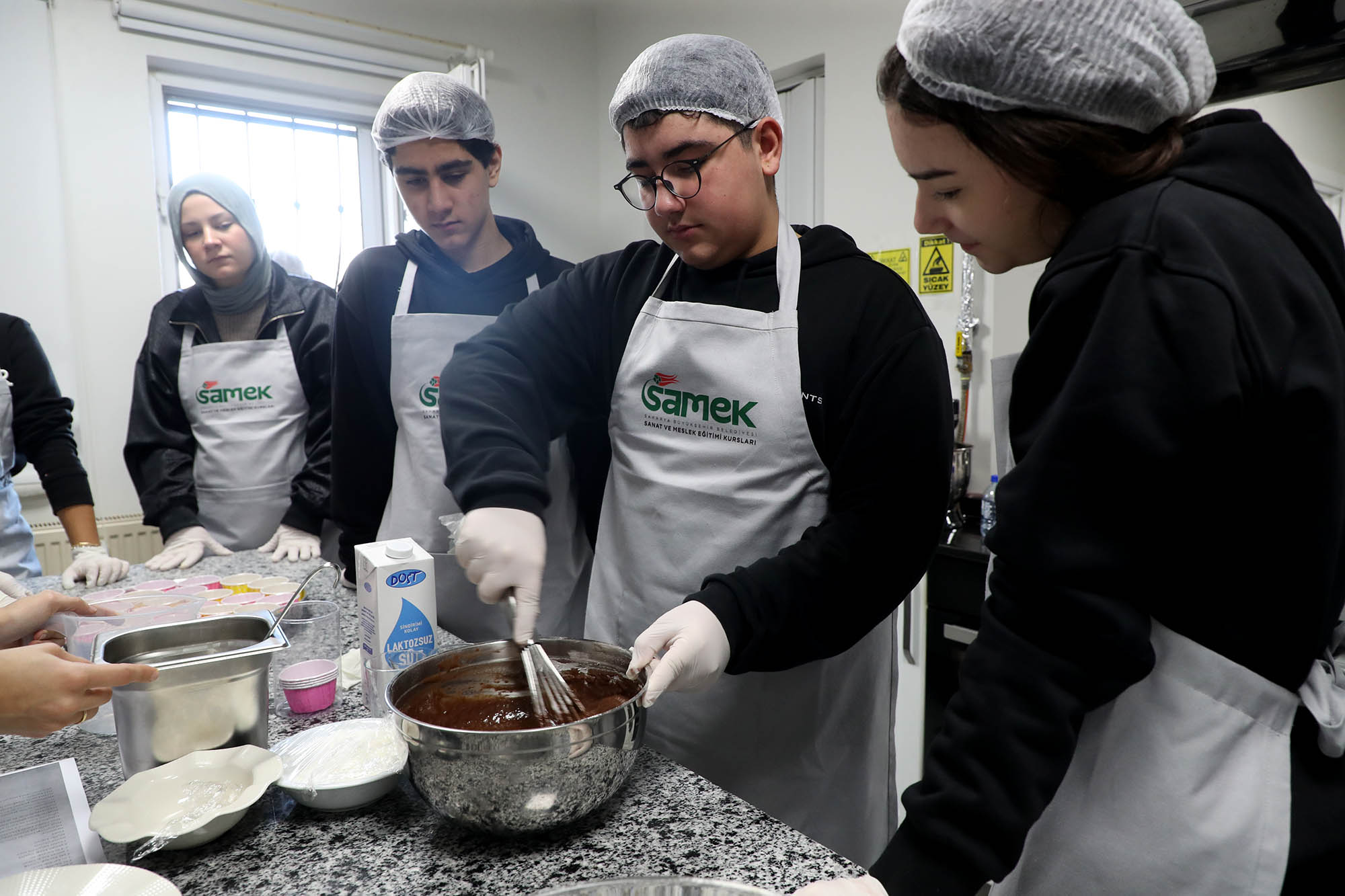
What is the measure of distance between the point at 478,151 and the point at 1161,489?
66.1 inches

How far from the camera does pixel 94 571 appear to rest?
1717mm

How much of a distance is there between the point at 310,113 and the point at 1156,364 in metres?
3.80

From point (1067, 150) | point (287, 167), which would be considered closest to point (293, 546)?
point (1067, 150)

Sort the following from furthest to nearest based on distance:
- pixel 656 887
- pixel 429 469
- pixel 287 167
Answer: pixel 287 167
pixel 429 469
pixel 656 887

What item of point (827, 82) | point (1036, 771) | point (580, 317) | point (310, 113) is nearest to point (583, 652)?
point (1036, 771)

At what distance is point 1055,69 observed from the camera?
2.05 feet

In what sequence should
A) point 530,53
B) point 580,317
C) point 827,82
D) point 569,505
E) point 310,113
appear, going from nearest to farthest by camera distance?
1. point 580,317
2. point 569,505
3. point 827,82
4. point 310,113
5. point 530,53

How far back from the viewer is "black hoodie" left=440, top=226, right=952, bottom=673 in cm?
104

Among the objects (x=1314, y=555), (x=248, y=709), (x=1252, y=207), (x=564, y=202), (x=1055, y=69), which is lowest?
(x=248, y=709)

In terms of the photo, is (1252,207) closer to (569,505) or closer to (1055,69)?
(1055,69)

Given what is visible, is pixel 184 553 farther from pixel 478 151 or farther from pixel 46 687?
pixel 46 687

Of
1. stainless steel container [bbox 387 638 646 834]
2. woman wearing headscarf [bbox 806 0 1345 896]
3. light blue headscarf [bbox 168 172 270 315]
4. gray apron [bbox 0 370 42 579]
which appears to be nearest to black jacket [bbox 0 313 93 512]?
gray apron [bbox 0 370 42 579]

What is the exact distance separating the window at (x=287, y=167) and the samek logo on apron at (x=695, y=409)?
2417 mm

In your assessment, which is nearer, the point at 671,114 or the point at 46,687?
the point at 46,687
